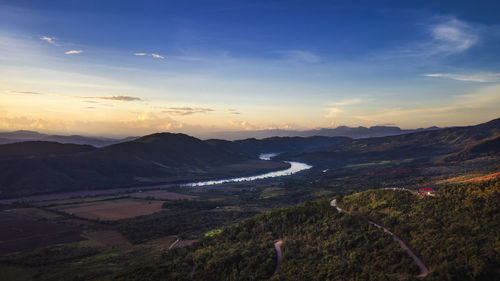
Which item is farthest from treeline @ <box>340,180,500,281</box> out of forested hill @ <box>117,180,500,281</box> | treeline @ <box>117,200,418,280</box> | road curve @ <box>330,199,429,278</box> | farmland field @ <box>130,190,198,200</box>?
farmland field @ <box>130,190,198,200</box>

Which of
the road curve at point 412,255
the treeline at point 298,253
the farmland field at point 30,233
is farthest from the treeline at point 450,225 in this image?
the farmland field at point 30,233

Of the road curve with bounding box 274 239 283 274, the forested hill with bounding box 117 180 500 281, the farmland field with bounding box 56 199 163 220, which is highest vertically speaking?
the forested hill with bounding box 117 180 500 281

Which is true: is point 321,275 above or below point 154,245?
above

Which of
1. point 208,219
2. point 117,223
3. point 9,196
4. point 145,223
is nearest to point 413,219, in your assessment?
point 208,219

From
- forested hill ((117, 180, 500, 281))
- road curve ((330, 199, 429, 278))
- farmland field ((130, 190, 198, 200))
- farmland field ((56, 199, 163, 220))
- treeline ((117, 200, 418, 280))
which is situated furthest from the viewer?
farmland field ((130, 190, 198, 200))

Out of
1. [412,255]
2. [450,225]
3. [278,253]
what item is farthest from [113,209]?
[450,225]

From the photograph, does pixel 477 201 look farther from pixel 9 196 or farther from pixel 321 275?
pixel 9 196

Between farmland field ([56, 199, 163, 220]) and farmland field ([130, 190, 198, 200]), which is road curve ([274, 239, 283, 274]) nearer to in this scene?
farmland field ([56, 199, 163, 220])
